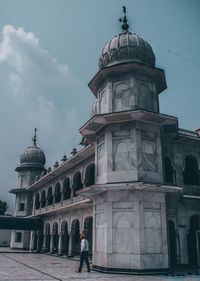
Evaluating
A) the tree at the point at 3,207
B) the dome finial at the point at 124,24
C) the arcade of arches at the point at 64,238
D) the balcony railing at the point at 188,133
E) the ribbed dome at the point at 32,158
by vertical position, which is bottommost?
the arcade of arches at the point at 64,238

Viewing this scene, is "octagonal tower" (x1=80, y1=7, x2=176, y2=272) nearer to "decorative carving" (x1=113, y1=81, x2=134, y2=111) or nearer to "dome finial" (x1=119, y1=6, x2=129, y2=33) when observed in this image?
"decorative carving" (x1=113, y1=81, x2=134, y2=111)

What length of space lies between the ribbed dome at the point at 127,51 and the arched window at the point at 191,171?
24.0ft

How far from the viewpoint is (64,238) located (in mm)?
27734

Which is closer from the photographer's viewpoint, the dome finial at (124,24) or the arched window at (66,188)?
the dome finial at (124,24)

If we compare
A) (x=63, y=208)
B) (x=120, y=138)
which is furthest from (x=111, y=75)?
(x=63, y=208)

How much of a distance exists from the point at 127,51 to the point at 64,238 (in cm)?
1895

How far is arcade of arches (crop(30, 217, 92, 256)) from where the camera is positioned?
2437 cm

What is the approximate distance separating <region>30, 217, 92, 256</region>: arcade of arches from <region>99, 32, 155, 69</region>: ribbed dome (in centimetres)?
1209

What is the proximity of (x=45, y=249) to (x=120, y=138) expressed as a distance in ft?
71.2

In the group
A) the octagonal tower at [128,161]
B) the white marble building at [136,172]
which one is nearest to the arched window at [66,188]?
the white marble building at [136,172]

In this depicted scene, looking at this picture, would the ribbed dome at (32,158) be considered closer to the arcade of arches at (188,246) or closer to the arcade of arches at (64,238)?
the arcade of arches at (64,238)

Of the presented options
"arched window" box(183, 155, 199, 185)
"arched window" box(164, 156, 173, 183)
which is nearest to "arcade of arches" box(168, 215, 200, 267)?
"arched window" box(164, 156, 173, 183)

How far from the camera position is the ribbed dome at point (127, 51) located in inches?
712

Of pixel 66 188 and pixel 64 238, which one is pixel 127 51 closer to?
pixel 66 188
